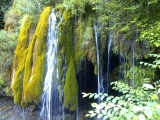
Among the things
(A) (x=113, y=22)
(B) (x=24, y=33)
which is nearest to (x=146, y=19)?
(A) (x=113, y=22)

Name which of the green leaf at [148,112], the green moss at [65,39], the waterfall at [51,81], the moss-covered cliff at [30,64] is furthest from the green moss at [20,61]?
the green leaf at [148,112]

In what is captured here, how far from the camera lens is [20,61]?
23.9 ft

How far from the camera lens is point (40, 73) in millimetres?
6109

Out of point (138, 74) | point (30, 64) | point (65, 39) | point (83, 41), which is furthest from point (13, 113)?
point (138, 74)

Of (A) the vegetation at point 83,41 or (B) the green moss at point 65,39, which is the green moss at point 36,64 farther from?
(B) the green moss at point 65,39

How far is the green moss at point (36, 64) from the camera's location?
6.02 metres

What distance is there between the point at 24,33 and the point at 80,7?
287 centimetres

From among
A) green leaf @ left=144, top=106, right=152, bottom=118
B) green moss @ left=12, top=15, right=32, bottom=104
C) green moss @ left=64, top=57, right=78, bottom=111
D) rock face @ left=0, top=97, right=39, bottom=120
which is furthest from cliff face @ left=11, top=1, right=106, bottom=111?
green leaf @ left=144, top=106, right=152, bottom=118

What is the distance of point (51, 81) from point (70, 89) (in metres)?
0.68

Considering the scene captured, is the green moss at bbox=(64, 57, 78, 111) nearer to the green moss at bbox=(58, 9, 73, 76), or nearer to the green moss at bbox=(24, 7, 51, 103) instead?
the green moss at bbox=(58, 9, 73, 76)

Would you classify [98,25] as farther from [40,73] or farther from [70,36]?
[40,73]

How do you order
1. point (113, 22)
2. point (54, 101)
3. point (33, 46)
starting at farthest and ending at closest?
1. point (33, 46)
2. point (54, 101)
3. point (113, 22)

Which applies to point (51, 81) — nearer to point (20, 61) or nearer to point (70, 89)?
point (70, 89)

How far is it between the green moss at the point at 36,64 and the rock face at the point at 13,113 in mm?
1603
